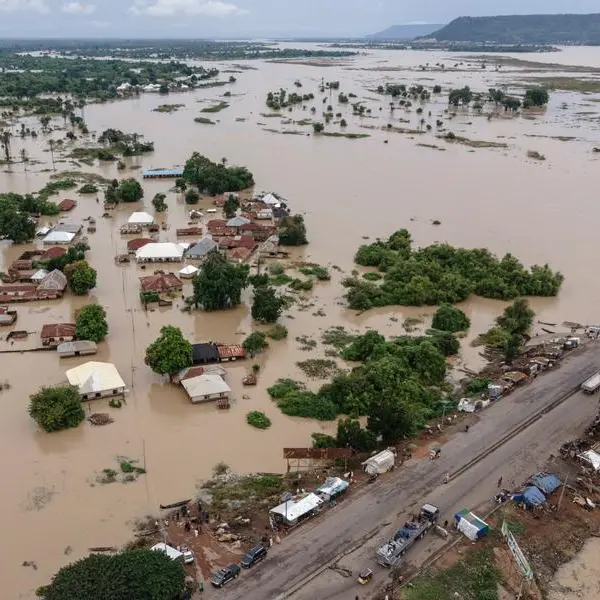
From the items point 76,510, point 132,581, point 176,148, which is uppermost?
point 176,148

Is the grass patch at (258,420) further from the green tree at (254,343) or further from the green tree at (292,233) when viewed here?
the green tree at (292,233)

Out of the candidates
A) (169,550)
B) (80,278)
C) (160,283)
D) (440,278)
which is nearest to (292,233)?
(160,283)

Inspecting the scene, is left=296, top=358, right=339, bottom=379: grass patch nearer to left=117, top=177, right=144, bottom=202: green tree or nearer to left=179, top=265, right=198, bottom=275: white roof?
left=179, top=265, right=198, bottom=275: white roof

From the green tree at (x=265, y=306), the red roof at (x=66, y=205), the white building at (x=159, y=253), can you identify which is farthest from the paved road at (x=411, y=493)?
the red roof at (x=66, y=205)

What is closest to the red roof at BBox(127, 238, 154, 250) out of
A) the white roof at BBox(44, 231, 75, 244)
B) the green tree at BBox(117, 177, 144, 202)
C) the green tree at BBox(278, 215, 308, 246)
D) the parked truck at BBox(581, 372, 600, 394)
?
the white roof at BBox(44, 231, 75, 244)

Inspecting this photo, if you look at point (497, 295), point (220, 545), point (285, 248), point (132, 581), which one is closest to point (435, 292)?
point (497, 295)

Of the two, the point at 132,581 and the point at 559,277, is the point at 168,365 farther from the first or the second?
the point at 559,277

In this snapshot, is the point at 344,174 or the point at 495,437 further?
A: the point at 344,174
